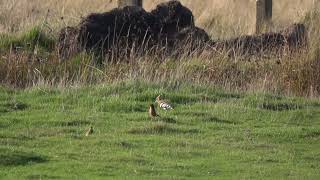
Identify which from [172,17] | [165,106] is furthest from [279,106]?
[172,17]

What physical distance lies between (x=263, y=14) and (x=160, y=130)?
13077 mm

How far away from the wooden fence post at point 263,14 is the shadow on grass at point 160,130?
11058mm

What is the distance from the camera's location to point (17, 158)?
10109 millimetres

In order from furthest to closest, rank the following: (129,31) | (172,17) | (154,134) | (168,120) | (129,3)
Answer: (129,3), (172,17), (129,31), (168,120), (154,134)

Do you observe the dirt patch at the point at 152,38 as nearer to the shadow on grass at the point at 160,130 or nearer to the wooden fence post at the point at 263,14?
the wooden fence post at the point at 263,14

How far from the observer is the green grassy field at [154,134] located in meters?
9.90

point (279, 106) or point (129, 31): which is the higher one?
point (129, 31)

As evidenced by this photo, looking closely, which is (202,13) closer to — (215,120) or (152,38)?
(152,38)

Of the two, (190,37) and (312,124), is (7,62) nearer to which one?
(190,37)

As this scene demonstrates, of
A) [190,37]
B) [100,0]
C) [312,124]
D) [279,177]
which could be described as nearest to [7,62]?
[190,37]

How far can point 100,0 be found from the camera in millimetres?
34531

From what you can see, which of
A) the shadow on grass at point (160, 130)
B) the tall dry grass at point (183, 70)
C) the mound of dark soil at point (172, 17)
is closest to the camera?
the shadow on grass at point (160, 130)

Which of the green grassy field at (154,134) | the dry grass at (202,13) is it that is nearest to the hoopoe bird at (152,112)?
the green grassy field at (154,134)

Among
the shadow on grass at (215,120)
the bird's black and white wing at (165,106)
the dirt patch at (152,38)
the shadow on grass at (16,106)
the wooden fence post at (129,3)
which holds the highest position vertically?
the wooden fence post at (129,3)
